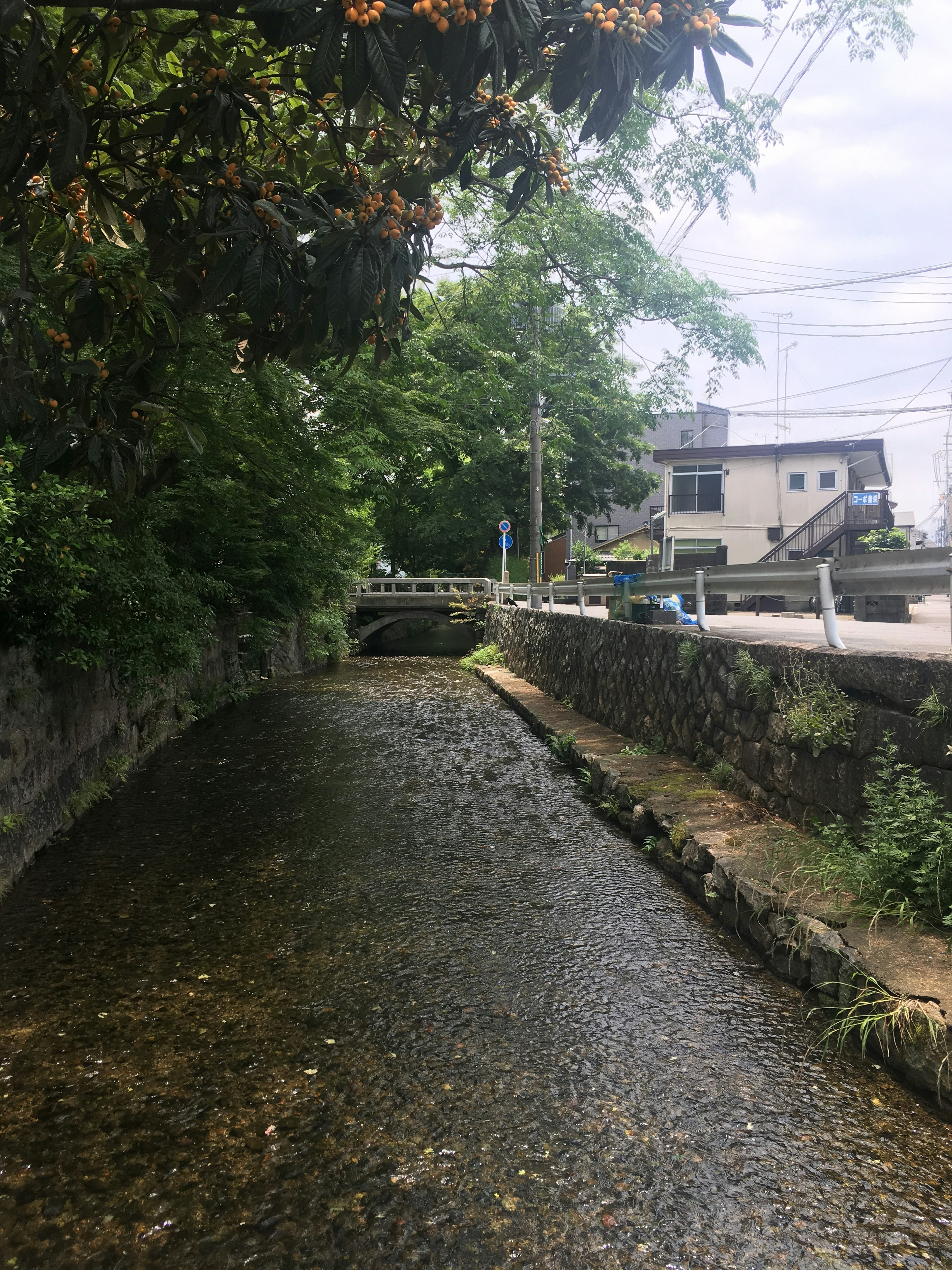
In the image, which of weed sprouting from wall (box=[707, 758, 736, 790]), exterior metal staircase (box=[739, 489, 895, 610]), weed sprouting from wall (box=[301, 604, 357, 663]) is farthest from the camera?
exterior metal staircase (box=[739, 489, 895, 610])

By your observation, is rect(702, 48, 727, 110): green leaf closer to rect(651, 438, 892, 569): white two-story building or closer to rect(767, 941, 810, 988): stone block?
rect(767, 941, 810, 988): stone block

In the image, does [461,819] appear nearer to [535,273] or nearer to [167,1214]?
[167,1214]

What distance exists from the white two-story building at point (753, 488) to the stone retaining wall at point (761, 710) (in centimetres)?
1620

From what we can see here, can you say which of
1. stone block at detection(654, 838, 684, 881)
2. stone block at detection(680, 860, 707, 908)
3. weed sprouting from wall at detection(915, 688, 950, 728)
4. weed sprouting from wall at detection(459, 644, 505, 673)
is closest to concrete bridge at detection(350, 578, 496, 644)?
weed sprouting from wall at detection(459, 644, 505, 673)

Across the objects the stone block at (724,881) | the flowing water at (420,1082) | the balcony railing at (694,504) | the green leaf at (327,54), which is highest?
the balcony railing at (694,504)

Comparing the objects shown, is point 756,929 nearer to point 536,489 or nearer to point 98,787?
point 98,787

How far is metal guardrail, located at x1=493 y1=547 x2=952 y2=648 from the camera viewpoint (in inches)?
159

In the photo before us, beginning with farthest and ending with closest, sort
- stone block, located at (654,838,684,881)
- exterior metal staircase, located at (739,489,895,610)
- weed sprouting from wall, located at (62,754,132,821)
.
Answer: exterior metal staircase, located at (739,489,895,610) < weed sprouting from wall, located at (62,754,132,821) < stone block, located at (654,838,684,881)

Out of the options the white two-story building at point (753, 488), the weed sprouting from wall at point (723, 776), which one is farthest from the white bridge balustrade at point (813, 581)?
the white two-story building at point (753, 488)

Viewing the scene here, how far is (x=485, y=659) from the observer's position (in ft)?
66.3

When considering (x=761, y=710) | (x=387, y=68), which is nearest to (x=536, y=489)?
(x=761, y=710)

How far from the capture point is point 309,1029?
3359mm

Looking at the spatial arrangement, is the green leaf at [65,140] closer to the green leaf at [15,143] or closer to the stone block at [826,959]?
the green leaf at [15,143]

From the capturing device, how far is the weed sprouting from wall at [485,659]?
19484 mm
